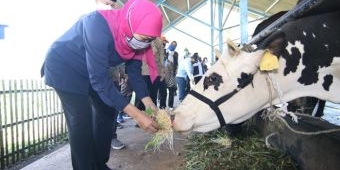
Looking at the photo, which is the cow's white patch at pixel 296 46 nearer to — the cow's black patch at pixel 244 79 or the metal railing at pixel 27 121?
the cow's black patch at pixel 244 79

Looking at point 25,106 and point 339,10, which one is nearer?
point 339,10

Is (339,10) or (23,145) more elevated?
(339,10)

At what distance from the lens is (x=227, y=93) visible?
242 cm

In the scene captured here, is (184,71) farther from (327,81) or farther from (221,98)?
(221,98)

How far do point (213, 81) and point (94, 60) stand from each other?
0.77 m

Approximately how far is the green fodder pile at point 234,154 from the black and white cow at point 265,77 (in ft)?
2.69

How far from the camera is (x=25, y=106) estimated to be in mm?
4855

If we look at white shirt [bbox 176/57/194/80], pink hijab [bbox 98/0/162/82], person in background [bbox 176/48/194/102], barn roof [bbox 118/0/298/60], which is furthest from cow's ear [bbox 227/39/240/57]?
barn roof [bbox 118/0/298/60]

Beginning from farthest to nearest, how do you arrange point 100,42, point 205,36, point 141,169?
point 205,36 < point 141,169 < point 100,42

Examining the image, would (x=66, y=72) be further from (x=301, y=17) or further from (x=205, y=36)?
(x=205, y=36)

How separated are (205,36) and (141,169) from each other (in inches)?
996

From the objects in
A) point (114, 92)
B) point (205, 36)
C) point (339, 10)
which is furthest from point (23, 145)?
point (205, 36)

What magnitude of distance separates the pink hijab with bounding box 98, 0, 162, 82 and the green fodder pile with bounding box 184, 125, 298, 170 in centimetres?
131

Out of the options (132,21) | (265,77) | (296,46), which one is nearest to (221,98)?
(265,77)
